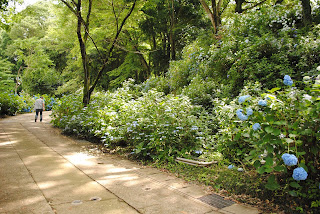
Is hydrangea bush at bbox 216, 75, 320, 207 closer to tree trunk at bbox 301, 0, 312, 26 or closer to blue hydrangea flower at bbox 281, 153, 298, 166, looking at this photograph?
blue hydrangea flower at bbox 281, 153, 298, 166

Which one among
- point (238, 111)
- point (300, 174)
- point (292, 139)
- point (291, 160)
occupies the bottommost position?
point (300, 174)

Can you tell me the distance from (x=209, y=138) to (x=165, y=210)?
2220mm

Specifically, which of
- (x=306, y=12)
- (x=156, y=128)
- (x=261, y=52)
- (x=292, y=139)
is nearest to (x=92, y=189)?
(x=156, y=128)

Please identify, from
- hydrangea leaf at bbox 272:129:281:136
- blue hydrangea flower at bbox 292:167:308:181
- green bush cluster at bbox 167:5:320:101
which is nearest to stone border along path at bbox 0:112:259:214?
blue hydrangea flower at bbox 292:167:308:181

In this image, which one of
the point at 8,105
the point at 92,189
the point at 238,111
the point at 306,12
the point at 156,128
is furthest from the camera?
the point at 8,105

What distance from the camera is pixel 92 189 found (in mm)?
3164

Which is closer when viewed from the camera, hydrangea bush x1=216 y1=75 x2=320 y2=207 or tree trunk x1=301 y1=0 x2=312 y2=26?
hydrangea bush x1=216 y1=75 x2=320 y2=207

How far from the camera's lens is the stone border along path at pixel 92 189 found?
2.60m

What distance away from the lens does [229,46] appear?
23.4ft

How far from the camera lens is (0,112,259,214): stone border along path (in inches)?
103

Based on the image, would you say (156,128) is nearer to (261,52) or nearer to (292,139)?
(292,139)

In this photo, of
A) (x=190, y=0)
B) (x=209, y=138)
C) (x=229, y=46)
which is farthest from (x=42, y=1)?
(x=209, y=138)

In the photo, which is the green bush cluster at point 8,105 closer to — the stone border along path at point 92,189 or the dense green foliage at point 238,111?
the dense green foliage at point 238,111

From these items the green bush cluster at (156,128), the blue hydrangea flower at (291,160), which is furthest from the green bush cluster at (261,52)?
the blue hydrangea flower at (291,160)
